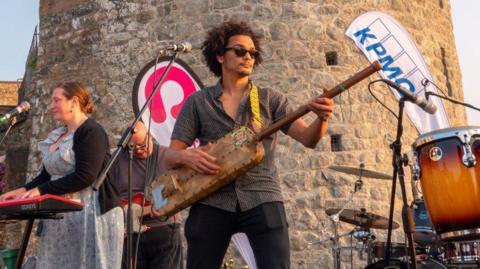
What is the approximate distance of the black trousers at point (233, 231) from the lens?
318 cm

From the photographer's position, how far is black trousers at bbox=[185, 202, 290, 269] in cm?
318

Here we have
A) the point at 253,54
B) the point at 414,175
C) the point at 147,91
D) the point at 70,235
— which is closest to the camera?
the point at 253,54

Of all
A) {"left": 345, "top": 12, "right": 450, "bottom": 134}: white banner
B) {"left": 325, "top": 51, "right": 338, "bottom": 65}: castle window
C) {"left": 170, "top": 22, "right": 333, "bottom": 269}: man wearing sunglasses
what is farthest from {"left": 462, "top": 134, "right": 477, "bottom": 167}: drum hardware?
{"left": 325, "top": 51, "right": 338, "bottom": 65}: castle window

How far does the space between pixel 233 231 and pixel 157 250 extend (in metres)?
1.81

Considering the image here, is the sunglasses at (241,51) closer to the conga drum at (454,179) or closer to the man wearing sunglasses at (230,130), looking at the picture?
the man wearing sunglasses at (230,130)

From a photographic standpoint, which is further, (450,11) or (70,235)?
(450,11)

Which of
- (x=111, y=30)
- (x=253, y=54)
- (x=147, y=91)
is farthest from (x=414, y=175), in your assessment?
(x=111, y=30)

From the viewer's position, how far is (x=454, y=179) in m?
4.33

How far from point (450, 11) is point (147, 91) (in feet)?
19.5

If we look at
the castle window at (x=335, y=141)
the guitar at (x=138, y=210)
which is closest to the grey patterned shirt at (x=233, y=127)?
the guitar at (x=138, y=210)

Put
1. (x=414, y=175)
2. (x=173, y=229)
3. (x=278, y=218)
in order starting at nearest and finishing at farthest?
(x=278, y=218) < (x=414, y=175) < (x=173, y=229)

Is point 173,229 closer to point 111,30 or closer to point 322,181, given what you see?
point 322,181

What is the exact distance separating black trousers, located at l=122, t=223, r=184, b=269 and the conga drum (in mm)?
1978

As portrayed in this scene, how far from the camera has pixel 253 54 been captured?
11.9ft
